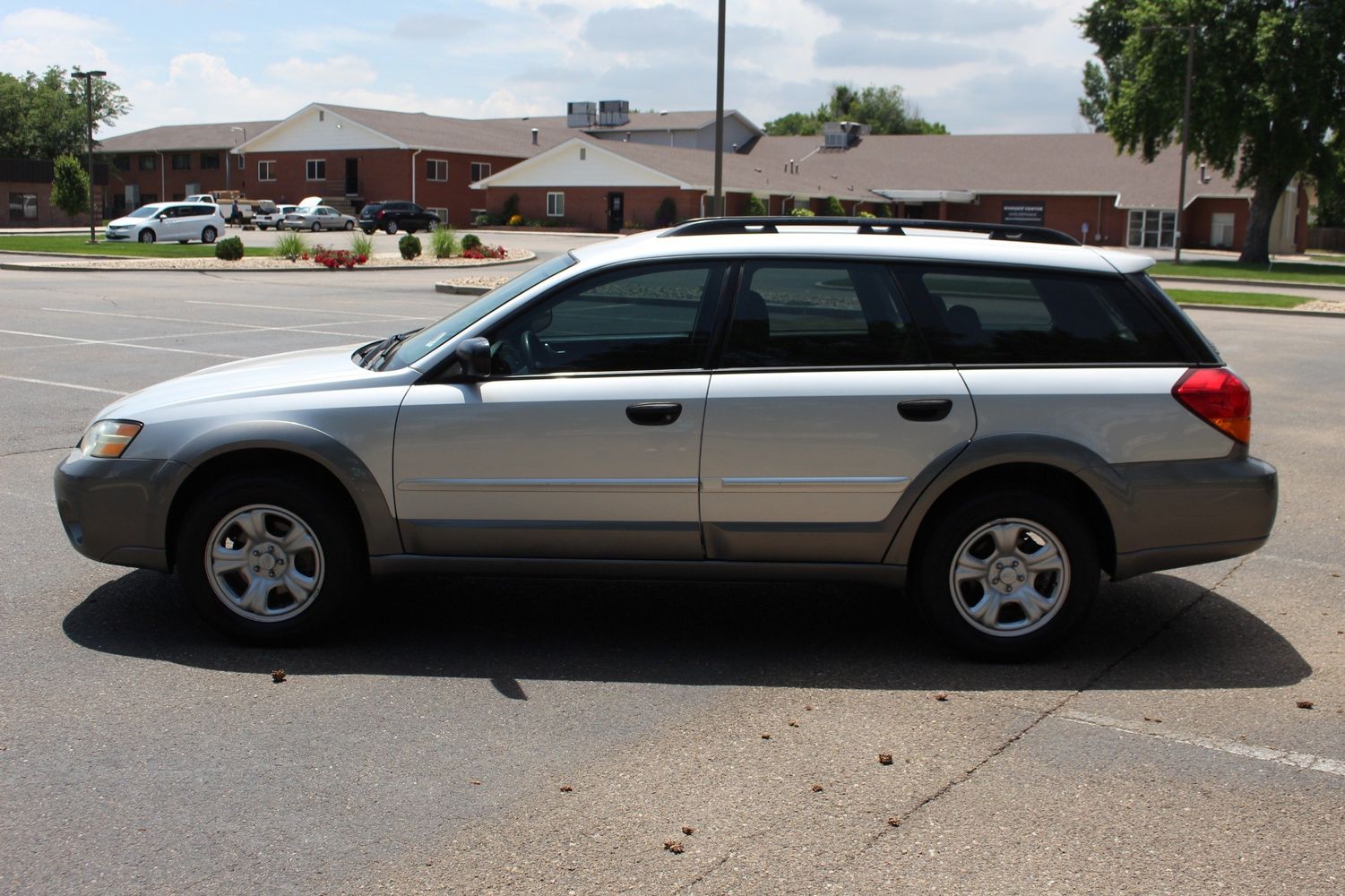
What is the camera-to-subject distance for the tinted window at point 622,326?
5.40 meters

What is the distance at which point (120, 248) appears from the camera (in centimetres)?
4309

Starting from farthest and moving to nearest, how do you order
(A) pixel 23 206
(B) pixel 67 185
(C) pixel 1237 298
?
(A) pixel 23 206 < (B) pixel 67 185 < (C) pixel 1237 298

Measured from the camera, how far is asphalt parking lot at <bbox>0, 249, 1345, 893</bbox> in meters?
3.71

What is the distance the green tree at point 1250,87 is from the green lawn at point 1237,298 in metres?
17.3

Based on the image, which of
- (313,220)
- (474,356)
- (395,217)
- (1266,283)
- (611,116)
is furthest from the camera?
(611,116)

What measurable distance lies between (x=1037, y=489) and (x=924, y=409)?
2.00 feet

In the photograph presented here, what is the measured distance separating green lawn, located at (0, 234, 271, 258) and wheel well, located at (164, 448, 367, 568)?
1420 inches

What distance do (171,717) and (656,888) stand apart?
2121 mm

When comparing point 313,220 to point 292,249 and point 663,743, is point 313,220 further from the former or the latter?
point 663,743

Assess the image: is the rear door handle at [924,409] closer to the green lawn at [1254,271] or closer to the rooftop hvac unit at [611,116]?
the green lawn at [1254,271]

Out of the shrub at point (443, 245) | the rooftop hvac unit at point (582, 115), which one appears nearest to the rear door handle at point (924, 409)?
the shrub at point (443, 245)

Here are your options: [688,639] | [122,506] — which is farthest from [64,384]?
[688,639]

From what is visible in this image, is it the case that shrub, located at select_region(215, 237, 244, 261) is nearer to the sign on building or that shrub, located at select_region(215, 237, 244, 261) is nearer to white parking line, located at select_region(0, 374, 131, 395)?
white parking line, located at select_region(0, 374, 131, 395)

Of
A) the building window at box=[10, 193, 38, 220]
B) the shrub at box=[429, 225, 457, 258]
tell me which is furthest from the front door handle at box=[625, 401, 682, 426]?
the building window at box=[10, 193, 38, 220]
